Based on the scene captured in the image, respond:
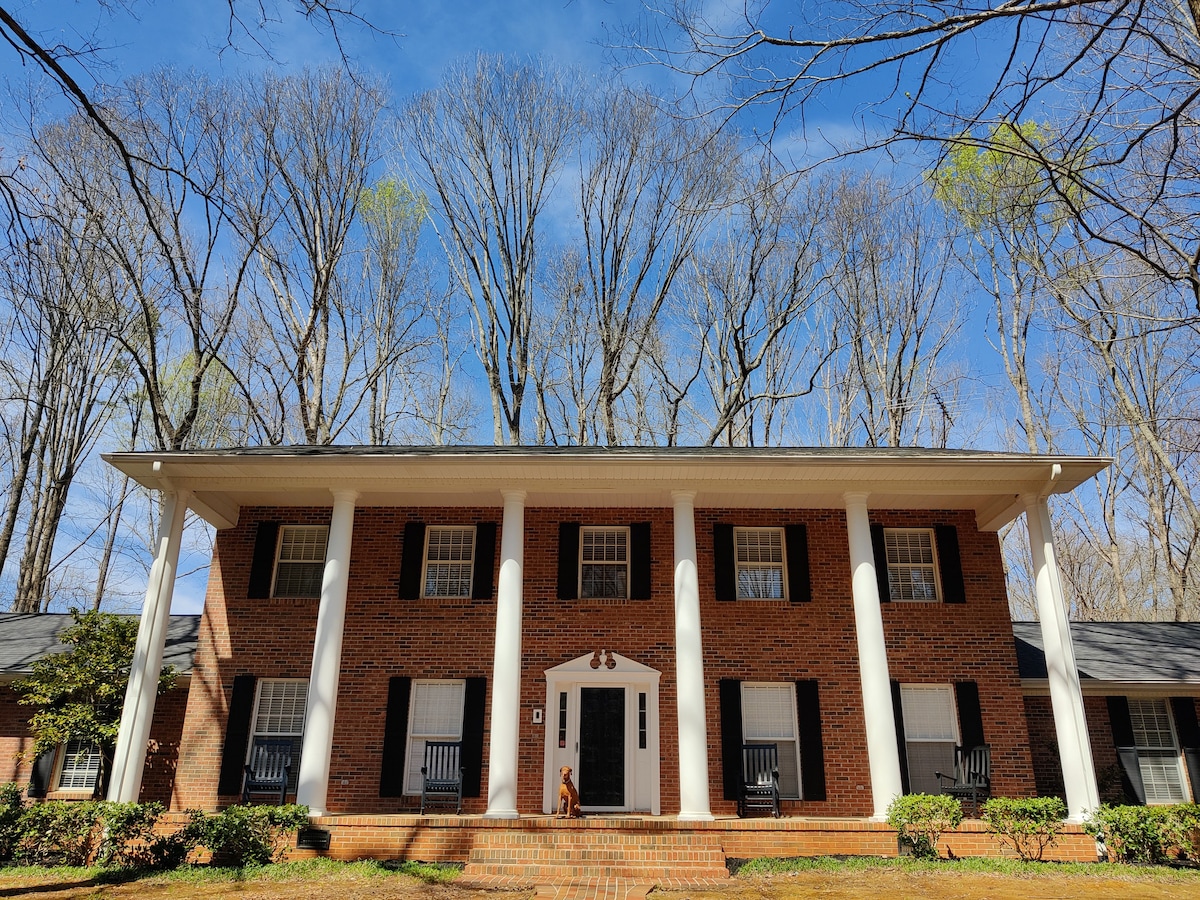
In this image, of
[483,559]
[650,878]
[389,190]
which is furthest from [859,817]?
[389,190]

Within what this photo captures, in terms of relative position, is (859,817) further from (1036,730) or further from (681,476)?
(681,476)

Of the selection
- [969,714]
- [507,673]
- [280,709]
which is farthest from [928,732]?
[280,709]

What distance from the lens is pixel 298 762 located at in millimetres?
13320

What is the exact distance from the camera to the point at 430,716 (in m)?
13.4

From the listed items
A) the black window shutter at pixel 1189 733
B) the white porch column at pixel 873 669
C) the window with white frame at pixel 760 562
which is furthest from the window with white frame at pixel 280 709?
the black window shutter at pixel 1189 733

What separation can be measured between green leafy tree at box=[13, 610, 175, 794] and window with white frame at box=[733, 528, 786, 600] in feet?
31.0

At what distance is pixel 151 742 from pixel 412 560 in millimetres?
5351

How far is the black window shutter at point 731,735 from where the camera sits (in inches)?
504

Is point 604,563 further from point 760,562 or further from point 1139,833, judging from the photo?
point 1139,833

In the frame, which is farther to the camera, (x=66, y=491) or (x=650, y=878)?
(x=66, y=491)

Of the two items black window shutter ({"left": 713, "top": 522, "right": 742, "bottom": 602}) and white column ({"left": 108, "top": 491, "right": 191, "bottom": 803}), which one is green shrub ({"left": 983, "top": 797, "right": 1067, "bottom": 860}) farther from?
white column ({"left": 108, "top": 491, "right": 191, "bottom": 803})

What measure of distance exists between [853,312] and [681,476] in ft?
49.1

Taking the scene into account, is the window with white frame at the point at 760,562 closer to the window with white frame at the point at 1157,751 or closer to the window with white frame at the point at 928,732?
the window with white frame at the point at 928,732

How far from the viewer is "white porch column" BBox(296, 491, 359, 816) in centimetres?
1128
